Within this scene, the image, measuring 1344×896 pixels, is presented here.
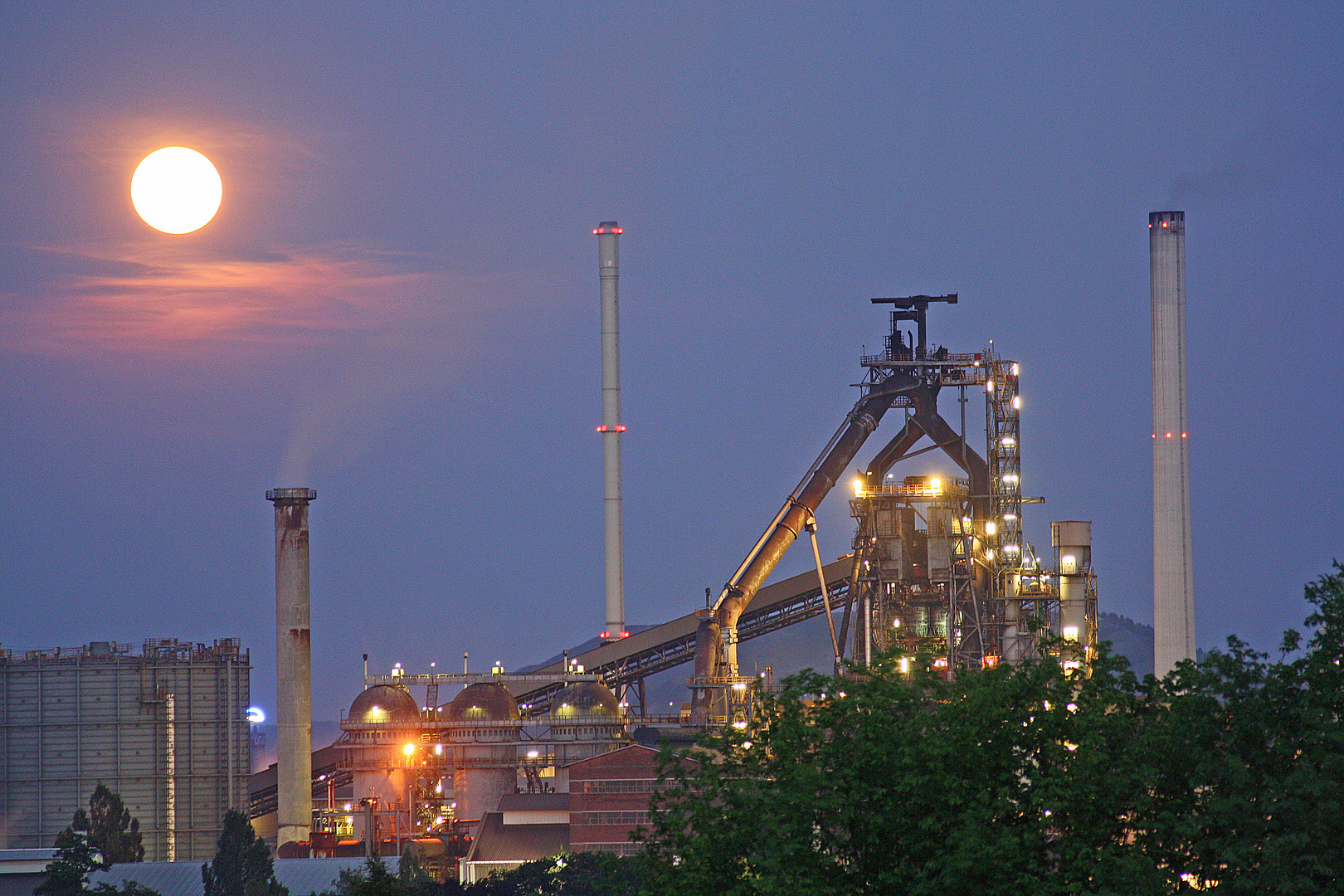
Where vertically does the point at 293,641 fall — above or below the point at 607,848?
above

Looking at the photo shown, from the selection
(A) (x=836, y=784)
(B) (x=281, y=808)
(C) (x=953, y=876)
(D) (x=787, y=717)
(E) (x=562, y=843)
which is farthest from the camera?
(B) (x=281, y=808)

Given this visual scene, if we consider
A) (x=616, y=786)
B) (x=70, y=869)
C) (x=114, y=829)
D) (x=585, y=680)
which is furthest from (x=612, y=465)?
(x=70, y=869)

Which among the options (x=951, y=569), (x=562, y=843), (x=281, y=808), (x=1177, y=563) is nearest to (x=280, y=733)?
(x=281, y=808)

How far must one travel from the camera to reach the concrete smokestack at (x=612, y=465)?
88250 millimetres

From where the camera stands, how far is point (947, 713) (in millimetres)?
25156

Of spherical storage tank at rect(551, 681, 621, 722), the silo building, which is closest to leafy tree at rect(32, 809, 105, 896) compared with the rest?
the silo building

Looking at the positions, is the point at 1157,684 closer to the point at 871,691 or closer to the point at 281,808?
the point at 871,691

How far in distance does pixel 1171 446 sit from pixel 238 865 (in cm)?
4291

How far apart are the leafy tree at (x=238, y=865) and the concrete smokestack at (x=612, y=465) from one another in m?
32.7

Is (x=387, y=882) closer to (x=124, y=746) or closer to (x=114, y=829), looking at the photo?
(x=114, y=829)

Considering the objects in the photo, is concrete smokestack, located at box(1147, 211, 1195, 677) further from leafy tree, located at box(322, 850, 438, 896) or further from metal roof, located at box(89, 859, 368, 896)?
metal roof, located at box(89, 859, 368, 896)

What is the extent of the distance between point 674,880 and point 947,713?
497cm

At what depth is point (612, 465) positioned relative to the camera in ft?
290

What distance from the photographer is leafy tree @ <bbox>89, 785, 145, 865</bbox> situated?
6462cm
